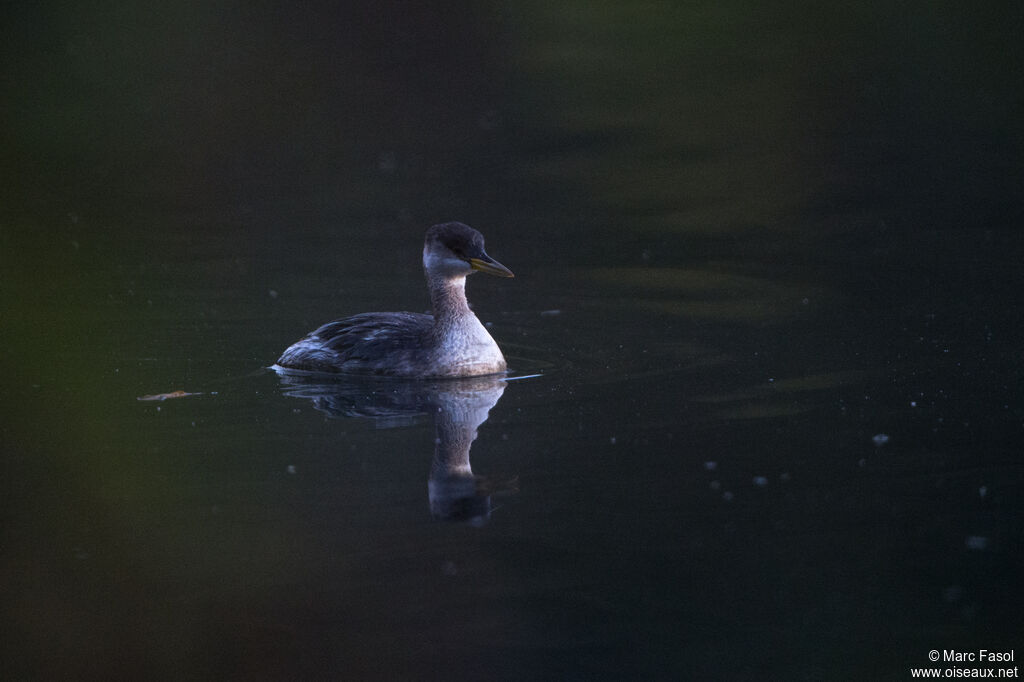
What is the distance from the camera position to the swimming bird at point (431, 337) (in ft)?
31.7

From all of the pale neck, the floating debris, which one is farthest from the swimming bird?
the floating debris

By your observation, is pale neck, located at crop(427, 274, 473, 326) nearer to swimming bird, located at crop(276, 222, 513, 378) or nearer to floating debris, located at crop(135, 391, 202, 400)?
swimming bird, located at crop(276, 222, 513, 378)

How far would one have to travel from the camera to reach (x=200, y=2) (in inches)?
967

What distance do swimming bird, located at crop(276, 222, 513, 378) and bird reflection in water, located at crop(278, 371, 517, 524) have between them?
0.10 metres

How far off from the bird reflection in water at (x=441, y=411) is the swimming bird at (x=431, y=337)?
0.10 meters

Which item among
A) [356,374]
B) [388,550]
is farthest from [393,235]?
[388,550]

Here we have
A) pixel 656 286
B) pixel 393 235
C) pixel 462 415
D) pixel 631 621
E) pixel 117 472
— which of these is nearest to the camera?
pixel 631 621

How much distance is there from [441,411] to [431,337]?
107 centimetres

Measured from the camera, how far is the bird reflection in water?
7.17m

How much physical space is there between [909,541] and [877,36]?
1906 centimetres

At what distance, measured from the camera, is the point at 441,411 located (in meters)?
8.84

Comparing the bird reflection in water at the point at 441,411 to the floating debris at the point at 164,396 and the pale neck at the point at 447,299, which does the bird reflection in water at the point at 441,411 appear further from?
the floating debris at the point at 164,396

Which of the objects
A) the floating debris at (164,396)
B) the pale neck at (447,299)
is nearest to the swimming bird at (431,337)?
the pale neck at (447,299)

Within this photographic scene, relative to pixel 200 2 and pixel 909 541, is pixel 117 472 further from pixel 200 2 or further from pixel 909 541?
pixel 200 2
